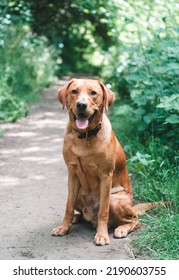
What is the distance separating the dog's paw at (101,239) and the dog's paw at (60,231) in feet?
1.10

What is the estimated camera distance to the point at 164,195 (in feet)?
15.0

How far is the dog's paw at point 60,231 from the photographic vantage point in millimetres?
4125

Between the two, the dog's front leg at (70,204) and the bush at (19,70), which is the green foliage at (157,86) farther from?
the bush at (19,70)

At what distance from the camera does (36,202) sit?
4.98 meters

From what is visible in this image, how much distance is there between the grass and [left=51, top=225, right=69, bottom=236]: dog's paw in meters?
0.66

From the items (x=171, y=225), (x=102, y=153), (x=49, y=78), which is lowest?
(x=49, y=78)

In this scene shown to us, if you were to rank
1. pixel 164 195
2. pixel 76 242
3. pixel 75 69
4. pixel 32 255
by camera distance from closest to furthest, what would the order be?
pixel 32 255 < pixel 76 242 < pixel 164 195 < pixel 75 69

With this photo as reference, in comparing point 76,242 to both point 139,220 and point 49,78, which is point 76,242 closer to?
point 139,220

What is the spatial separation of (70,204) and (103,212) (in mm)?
330

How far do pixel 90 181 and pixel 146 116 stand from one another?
2.36 m

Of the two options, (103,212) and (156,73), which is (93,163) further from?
(156,73)

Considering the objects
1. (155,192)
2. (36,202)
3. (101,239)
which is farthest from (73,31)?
(101,239)

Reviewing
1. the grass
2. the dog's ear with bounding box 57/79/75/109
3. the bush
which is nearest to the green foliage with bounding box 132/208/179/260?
the grass

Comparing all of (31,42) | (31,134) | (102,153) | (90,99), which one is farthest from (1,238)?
(31,42)
